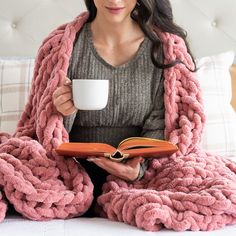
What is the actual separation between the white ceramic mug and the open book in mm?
96

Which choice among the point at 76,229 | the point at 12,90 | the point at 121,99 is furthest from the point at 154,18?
the point at 76,229

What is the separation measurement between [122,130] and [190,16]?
0.81m

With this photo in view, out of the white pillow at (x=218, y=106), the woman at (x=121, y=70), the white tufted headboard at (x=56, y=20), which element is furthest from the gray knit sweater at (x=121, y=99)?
the white tufted headboard at (x=56, y=20)

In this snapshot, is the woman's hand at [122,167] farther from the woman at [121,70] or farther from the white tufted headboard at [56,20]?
the white tufted headboard at [56,20]

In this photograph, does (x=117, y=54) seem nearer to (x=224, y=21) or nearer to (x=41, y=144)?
(x=41, y=144)

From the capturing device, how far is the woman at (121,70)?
1.48 metres

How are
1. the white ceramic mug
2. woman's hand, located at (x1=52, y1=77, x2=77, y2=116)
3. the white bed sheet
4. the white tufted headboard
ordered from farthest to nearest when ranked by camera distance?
the white tufted headboard, woman's hand, located at (x1=52, y1=77, x2=77, y2=116), the white ceramic mug, the white bed sheet

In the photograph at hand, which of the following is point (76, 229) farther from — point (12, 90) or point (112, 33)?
point (12, 90)

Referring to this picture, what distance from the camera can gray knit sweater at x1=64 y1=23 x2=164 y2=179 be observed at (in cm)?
149

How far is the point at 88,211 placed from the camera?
1.38m

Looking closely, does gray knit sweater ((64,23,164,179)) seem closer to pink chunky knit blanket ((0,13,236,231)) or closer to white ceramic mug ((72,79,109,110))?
pink chunky knit blanket ((0,13,236,231))

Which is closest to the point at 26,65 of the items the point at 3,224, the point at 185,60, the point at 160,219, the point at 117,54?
the point at 117,54

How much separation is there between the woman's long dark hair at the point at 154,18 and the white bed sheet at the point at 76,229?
0.50m

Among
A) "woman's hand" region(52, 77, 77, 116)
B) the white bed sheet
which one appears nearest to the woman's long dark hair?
"woman's hand" region(52, 77, 77, 116)
